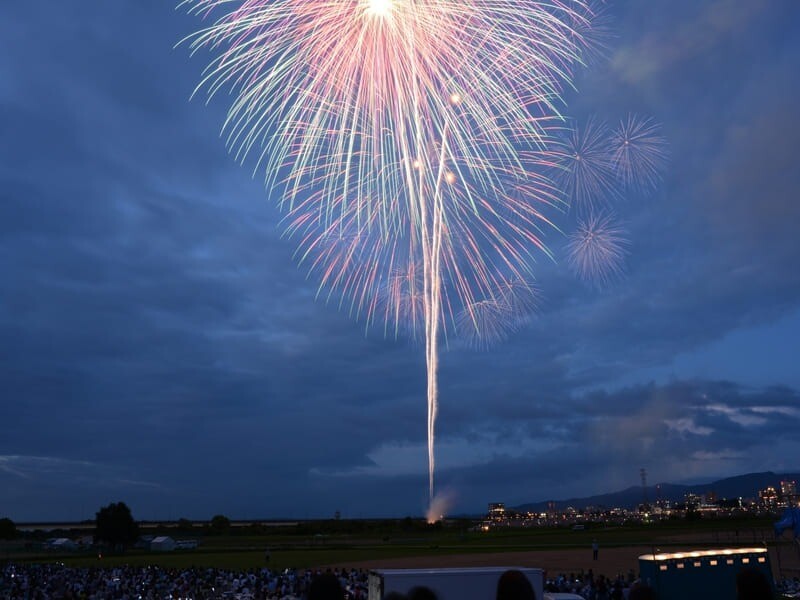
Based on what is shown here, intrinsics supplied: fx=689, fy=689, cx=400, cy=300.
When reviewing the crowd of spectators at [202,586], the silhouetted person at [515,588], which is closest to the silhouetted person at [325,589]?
the silhouetted person at [515,588]

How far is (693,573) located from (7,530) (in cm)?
12584

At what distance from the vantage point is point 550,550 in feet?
159

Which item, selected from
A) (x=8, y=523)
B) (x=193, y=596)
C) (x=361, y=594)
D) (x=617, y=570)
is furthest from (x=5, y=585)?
(x=8, y=523)

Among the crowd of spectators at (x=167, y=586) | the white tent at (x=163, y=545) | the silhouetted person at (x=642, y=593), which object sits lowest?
the crowd of spectators at (x=167, y=586)

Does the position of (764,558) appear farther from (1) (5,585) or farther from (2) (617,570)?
(1) (5,585)

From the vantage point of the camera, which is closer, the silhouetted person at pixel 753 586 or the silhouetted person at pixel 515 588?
the silhouetted person at pixel 515 588

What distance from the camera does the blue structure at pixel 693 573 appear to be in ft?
45.6

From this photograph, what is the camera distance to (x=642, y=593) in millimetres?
4938

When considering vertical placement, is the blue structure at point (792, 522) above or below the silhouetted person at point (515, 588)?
above

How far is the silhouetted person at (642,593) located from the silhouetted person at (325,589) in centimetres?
214

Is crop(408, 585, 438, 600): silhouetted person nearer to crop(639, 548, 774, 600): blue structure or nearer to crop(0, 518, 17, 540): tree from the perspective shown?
crop(639, 548, 774, 600): blue structure

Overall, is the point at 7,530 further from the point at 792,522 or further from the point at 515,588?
the point at 515,588

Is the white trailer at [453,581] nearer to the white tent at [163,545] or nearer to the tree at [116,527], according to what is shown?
the white tent at [163,545]

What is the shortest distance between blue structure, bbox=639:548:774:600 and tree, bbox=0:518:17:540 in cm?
12180
